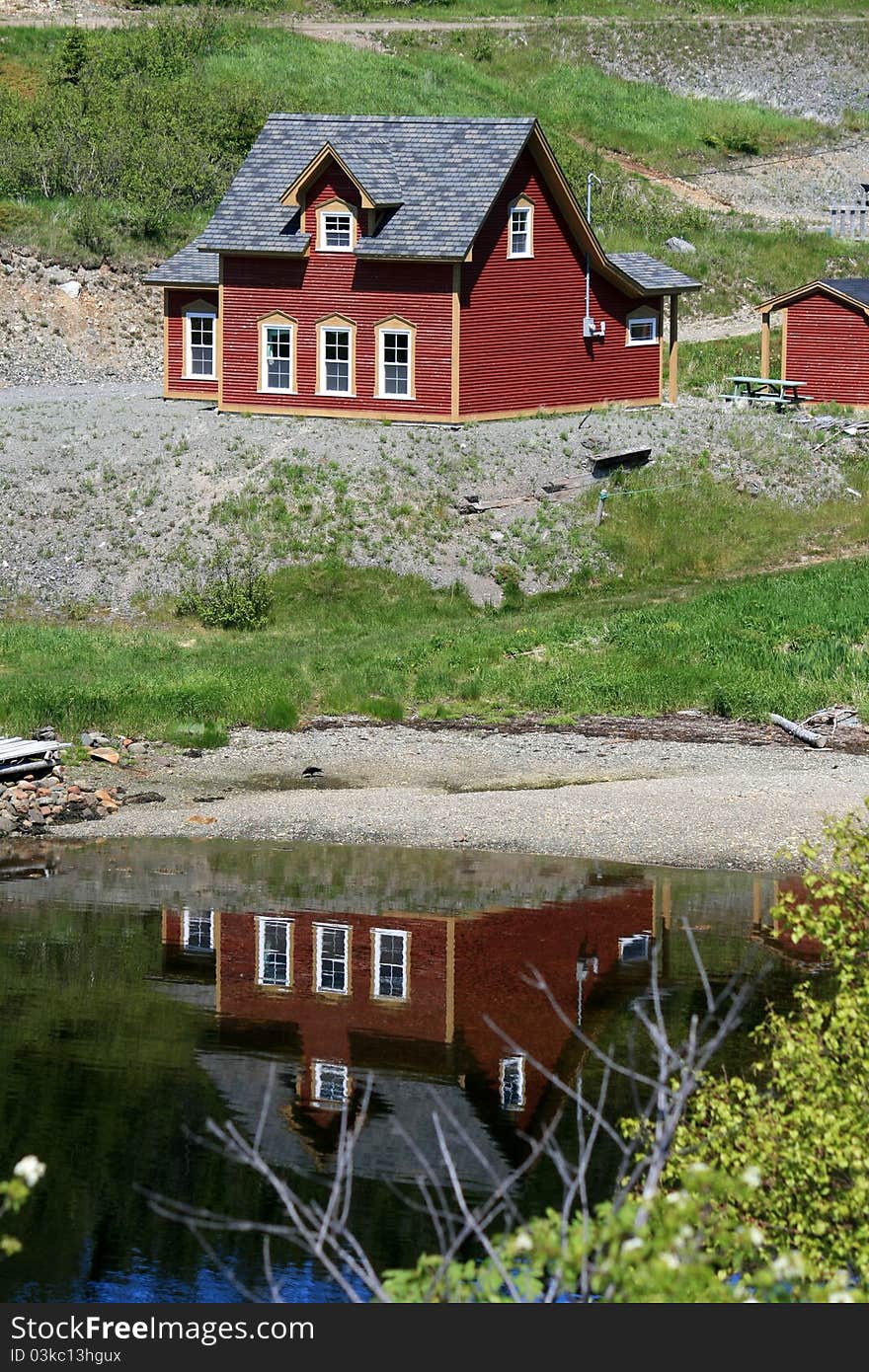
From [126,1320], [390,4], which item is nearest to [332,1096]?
[126,1320]

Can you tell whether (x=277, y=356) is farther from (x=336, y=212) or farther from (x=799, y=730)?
(x=799, y=730)

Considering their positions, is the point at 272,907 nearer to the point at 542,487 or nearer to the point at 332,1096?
the point at 332,1096

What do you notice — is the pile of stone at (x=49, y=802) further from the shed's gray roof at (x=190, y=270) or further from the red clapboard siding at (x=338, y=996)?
the shed's gray roof at (x=190, y=270)

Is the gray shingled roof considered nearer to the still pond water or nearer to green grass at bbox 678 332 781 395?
green grass at bbox 678 332 781 395

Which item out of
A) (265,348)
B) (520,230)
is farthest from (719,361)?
(265,348)

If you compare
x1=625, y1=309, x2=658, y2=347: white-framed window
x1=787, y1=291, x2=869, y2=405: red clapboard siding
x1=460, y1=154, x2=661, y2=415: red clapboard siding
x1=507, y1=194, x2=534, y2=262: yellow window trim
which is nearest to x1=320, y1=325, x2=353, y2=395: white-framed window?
x1=460, y1=154, x2=661, y2=415: red clapboard siding

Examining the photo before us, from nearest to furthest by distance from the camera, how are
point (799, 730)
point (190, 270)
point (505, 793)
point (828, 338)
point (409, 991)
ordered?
point (409, 991) < point (505, 793) < point (799, 730) < point (190, 270) < point (828, 338)

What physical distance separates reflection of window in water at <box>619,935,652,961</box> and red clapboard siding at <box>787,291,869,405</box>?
31.4 metres

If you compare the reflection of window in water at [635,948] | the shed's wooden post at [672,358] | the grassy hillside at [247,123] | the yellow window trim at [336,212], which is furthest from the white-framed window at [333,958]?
the grassy hillside at [247,123]

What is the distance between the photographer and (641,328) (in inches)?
2037

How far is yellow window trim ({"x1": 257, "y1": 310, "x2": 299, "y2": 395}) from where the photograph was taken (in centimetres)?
4925

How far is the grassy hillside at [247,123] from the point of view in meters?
68.6

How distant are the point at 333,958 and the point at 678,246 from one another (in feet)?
161

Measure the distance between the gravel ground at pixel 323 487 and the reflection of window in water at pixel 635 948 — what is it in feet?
55.7
